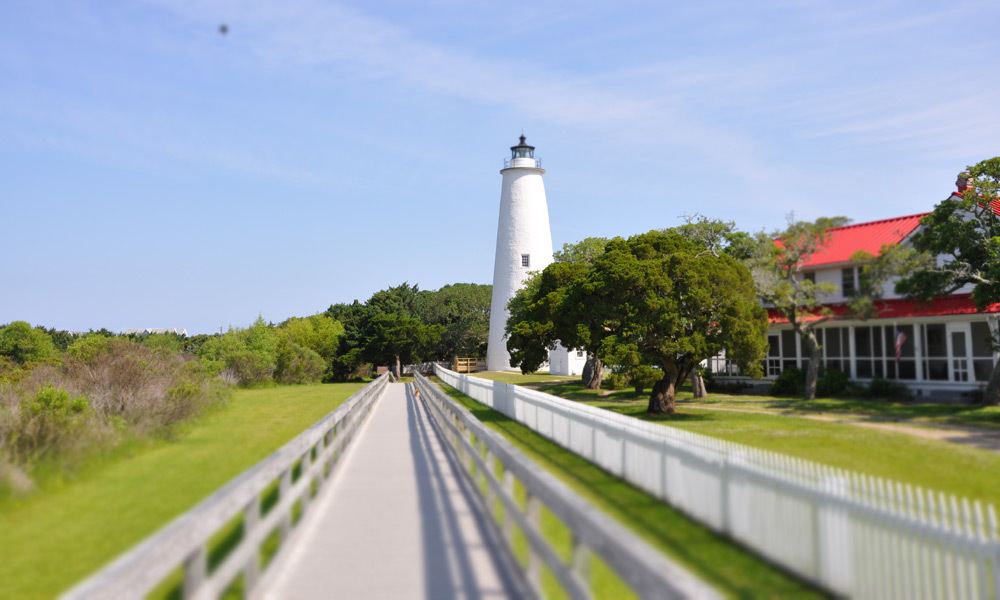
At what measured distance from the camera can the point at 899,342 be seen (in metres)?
31.1

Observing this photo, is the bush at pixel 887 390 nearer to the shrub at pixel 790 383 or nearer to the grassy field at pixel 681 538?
the shrub at pixel 790 383

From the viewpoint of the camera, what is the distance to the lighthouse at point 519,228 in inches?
2435

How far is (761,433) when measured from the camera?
69.8 feet

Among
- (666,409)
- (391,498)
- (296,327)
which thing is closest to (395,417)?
(666,409)

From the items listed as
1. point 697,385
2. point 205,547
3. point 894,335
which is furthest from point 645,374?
point 205,547

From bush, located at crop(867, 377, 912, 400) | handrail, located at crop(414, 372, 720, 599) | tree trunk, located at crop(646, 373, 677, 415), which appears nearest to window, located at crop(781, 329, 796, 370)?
bush, located at crop(867, 377, 912, 400)

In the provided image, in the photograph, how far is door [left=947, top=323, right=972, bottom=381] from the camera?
96.9 feet

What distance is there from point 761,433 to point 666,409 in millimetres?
7012

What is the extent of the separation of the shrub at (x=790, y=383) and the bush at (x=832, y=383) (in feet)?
3.50

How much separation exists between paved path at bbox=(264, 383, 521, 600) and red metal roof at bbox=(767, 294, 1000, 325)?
2307cm

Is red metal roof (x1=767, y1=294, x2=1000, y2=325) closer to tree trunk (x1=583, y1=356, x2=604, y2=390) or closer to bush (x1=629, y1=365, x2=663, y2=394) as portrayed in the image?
bush (x1=629, y1=365, x2=663, y2=394)

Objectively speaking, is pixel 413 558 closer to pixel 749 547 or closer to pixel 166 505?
pixel 749 547

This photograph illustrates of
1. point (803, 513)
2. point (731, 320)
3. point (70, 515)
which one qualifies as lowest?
point (70, 515)

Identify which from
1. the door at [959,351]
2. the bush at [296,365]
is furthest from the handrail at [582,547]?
the bush at [296,365]
